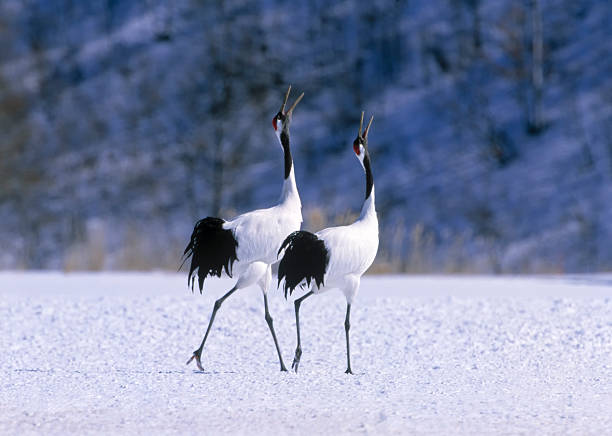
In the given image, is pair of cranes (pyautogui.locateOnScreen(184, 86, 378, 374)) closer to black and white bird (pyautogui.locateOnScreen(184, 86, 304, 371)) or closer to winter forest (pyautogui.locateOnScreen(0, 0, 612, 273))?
black and white bird (pyautogui.locateOnScreen(184, 86, 304, 371))

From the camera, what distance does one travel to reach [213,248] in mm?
6777

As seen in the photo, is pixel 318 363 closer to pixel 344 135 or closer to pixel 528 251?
pixel 528 251

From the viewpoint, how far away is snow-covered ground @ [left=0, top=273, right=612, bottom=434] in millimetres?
5691

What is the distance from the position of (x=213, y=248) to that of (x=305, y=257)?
71 centimetres

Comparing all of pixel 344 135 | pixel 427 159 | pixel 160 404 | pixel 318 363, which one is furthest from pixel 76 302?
pixel 344 135

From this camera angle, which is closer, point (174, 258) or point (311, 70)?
point (174, 258)

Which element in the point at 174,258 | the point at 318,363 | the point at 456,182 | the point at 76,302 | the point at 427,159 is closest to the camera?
the point at 318,363

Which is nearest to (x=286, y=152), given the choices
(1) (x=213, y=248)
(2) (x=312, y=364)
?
(1) (x=213, y=248)

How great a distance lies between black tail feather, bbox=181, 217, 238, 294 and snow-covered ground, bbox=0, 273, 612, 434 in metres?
0.78

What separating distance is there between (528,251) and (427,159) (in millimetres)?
9073

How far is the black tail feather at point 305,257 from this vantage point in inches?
253

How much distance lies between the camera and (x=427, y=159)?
32.8m

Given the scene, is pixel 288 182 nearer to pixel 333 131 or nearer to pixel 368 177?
pixel 368 177

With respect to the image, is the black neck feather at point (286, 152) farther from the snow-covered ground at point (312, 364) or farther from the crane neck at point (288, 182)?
the snow-covered ground at point (312, 364)
